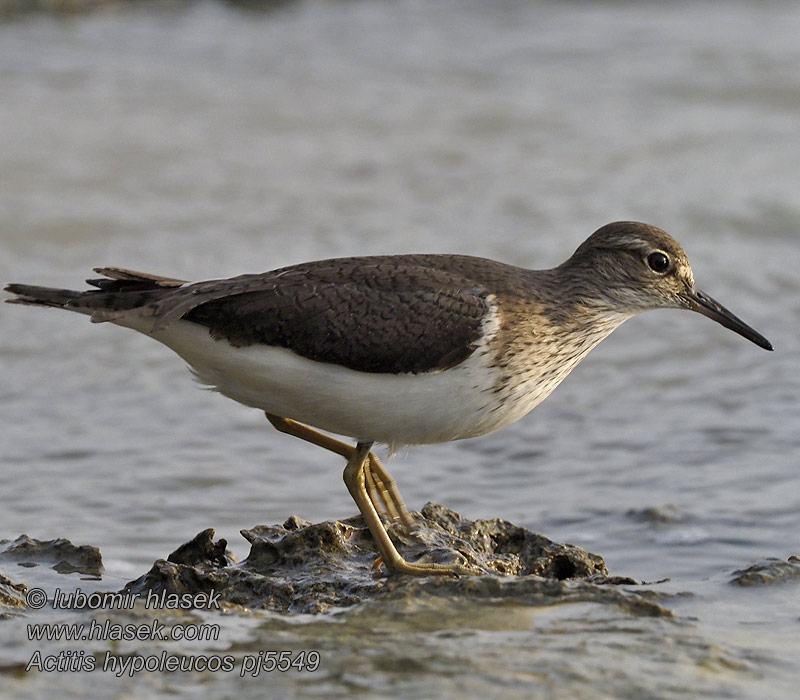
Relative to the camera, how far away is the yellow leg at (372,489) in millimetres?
5621

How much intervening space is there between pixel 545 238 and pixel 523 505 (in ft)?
16.2

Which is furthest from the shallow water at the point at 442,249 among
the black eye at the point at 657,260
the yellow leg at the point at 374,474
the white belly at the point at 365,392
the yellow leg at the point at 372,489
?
the black eye at the point at 657,260

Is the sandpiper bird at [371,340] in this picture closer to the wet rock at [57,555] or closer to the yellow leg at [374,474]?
the yellow leg at [374,474]

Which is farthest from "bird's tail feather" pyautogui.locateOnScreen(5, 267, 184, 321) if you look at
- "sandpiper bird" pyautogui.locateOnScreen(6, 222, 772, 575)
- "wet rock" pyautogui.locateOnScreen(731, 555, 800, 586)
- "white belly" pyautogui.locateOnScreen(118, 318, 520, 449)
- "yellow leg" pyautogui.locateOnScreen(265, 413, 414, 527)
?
"wet rock" pyautogui.locateOnScreen(731, 555, 800, 586)

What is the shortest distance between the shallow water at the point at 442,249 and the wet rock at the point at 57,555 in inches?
6.2

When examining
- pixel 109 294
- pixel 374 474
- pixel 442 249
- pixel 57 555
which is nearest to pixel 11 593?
pixel 57 555

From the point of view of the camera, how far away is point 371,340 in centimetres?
569

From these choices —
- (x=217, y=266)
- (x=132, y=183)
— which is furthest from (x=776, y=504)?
(x=132, y=183)

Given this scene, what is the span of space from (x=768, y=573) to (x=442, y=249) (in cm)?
645

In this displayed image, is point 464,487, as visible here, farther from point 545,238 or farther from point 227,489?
point 545,238

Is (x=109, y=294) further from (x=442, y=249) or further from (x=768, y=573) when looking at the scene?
(x=442, y=249)

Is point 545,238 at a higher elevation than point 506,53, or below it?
below

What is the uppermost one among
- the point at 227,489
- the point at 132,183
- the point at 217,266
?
the point at 132,183

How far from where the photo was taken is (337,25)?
64.8 feet
